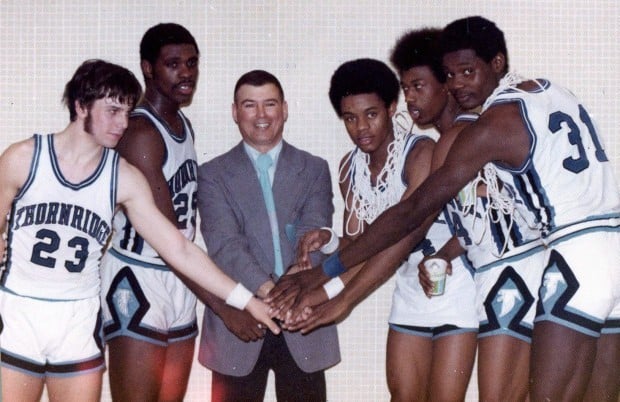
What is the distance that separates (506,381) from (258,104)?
1.71 metres

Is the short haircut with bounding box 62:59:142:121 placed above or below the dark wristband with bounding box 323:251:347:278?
above

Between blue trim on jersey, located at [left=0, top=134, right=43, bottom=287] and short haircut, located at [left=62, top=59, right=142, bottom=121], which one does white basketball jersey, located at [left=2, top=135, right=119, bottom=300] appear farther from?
short haircut, located at [left=62, top=59, right=142, bottom=121]

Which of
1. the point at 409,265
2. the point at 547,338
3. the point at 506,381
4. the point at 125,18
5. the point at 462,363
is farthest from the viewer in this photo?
the point at 125,18

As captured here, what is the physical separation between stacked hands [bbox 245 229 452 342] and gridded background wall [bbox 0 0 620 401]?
3.06 ft

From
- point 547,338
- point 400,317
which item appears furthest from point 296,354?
point 547,338

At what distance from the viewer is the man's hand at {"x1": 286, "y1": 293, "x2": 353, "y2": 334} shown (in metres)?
3.91

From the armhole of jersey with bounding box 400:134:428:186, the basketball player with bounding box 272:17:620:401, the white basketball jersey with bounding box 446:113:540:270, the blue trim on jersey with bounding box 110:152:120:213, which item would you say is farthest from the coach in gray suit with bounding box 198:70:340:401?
the basketball player with bounding box 272:17:620:401

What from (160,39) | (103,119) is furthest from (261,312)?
(160,39)

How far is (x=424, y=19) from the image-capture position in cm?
488

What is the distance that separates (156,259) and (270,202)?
61cm

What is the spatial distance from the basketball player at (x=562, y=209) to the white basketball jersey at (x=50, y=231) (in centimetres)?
141

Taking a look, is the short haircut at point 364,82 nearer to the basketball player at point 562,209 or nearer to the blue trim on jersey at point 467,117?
the blue trim on jersey at point 467,117

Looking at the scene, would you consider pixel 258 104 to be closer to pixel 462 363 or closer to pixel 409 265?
pixel 409 265

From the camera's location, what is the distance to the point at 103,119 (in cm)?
341
